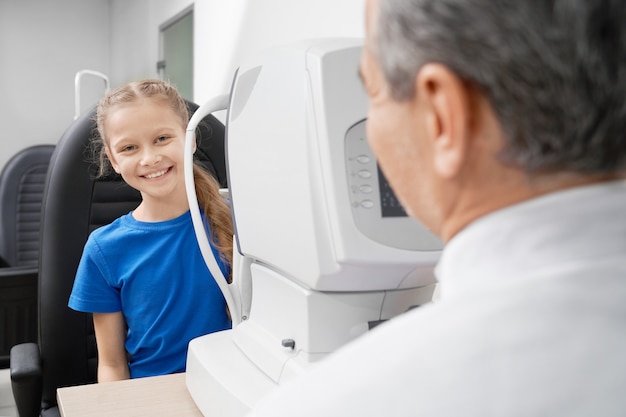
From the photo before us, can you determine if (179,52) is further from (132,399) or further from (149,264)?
(132,399)

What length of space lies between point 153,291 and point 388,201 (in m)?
0.70

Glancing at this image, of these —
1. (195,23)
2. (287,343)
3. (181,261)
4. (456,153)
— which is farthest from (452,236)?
(195,23)

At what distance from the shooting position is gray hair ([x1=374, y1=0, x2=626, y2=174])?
0.32m

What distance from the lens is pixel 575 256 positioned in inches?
13.2

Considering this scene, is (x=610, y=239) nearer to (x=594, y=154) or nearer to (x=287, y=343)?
(x=594, y=154)

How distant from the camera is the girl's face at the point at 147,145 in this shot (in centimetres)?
128

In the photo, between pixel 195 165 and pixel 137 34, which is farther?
pixel 137 34

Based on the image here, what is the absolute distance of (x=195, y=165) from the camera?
1393 mm

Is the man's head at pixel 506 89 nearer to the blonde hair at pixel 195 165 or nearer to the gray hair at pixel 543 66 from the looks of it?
the gray hair at pixel 543 66

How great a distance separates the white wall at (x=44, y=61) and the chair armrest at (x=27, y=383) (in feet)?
9.69

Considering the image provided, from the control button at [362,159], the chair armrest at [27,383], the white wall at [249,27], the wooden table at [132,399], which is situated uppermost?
the white wall at [249,27]

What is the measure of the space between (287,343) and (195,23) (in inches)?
85.9

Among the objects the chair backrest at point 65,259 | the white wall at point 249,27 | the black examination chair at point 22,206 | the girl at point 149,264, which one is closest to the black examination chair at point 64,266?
the chair backrest at point 65,259

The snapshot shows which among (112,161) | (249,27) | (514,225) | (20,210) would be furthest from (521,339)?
(20,210)
